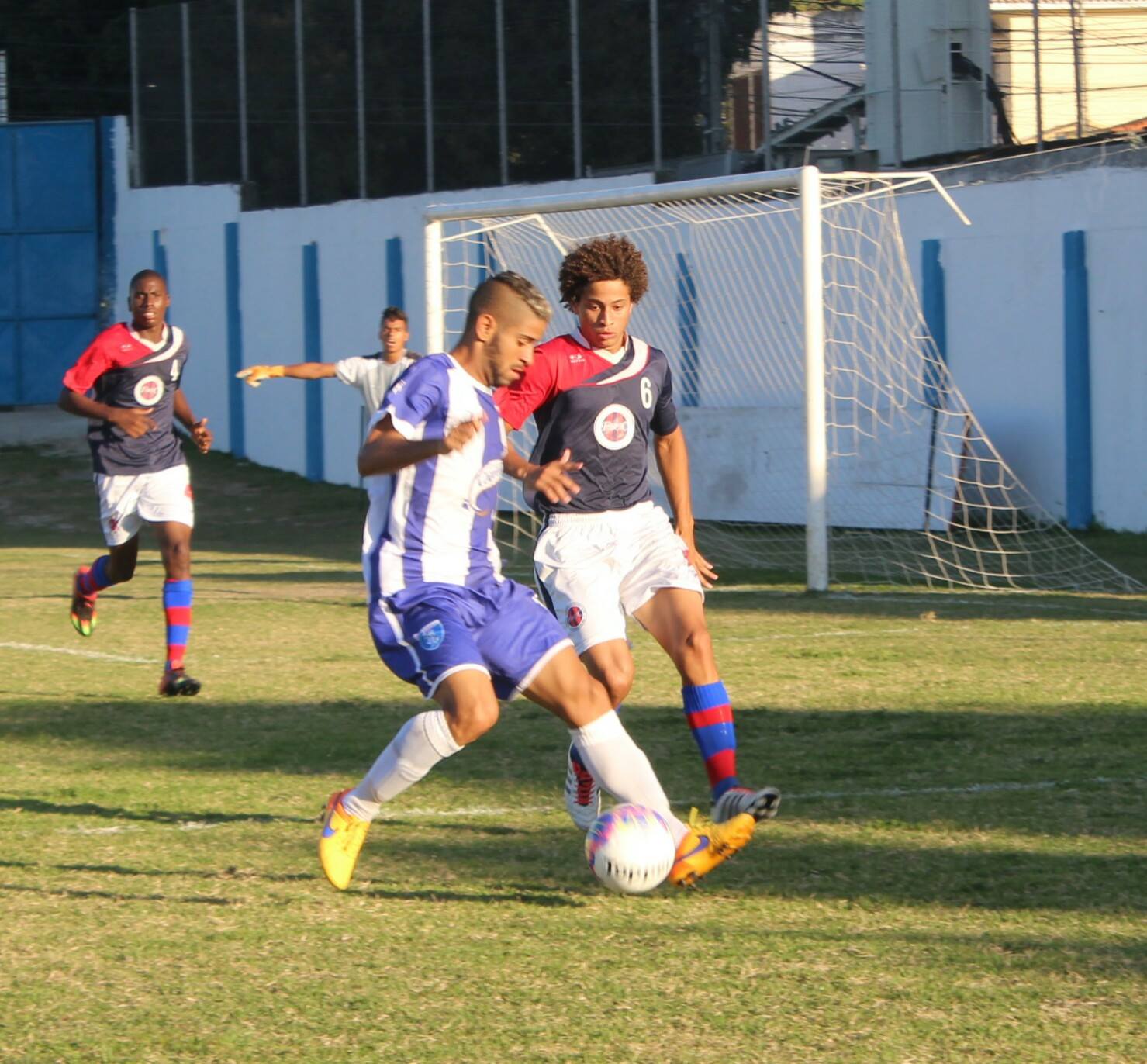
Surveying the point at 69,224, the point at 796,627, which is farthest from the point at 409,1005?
the point at 69,224

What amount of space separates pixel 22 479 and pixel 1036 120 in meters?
14.3

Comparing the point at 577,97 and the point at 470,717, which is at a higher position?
the point at 577,97

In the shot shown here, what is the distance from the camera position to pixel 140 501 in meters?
8.94

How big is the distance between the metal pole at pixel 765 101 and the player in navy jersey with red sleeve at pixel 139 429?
1195 centimetres

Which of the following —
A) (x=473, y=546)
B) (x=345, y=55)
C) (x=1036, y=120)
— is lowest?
(x=473, y=546)

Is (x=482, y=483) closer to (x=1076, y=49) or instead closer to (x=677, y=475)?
(x=677, y=475)

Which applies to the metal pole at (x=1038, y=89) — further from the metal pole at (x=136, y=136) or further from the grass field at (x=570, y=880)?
the metal pole at (x=136, y=136)

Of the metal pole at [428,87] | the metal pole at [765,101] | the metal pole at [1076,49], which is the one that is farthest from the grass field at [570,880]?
the metal pole at [428,87]

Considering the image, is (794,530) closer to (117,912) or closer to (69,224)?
(117,912)

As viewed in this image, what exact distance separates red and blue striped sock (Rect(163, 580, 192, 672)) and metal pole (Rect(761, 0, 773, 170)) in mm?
12742

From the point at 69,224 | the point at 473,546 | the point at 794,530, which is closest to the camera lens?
the point at 473,546

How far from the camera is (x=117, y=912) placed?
4.71m

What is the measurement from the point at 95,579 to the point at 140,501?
732mm

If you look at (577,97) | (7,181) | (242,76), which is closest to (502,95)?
(577,97)
